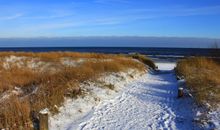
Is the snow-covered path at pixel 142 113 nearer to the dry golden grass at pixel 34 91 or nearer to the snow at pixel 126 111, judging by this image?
the snow at pixel 126 111

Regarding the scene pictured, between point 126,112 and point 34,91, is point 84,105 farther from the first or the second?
point 34,91

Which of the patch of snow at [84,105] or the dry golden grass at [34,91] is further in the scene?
the patch of snow at [84,105]

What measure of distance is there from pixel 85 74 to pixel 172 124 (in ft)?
25.7

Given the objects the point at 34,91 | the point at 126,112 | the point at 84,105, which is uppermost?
the point at 34,91

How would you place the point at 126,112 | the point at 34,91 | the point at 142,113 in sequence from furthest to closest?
1. the point at 34,91
2. the point at 126,112
3. the point at 142,113

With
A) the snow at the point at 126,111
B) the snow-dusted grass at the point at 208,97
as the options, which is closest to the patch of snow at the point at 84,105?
the snow at the point at 126,111

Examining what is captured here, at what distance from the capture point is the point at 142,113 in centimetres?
1212

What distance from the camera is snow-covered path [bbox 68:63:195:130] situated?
10.3 m

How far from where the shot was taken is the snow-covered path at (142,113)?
10.3 meters

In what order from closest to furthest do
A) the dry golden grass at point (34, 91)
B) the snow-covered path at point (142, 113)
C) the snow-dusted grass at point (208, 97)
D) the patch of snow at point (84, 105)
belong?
1. the dry golden grass at point (34, 91)
2. the snow-dusted grass at point (208, 97)
3. the snow-covered path at point (142, 113)
4. the patch of snow at point (84, 105)

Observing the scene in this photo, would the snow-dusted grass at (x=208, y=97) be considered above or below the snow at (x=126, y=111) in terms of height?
above

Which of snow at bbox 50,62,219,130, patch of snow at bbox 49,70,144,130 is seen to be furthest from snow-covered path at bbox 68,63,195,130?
patch of snow at bbox 49,70,144,130

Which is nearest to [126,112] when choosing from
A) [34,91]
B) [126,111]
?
[126,111]

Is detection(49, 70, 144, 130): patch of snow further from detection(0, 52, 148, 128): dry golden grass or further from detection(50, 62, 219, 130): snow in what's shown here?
detection(0, 52, 148, 128): dry golden grass
